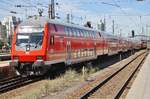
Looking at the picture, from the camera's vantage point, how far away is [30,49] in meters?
20.6

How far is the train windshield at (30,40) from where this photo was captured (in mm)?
20594

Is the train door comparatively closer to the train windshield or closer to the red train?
the red train

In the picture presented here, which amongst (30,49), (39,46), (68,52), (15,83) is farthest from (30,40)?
(68,52)

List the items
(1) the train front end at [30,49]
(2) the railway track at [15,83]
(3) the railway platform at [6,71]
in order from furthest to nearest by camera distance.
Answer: (3) the railway platform at [6,71], (1) the train front end at [30,49], (2) the railway track at [15,83]

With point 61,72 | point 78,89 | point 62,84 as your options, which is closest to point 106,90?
point 78,89

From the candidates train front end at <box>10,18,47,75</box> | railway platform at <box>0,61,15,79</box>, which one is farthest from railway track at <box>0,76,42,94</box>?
railway platform at <box>0,61,15,79</box>

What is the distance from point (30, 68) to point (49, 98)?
256 inches

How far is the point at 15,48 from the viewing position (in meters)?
21.2

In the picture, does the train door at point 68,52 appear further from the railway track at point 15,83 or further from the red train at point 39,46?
the railway track at point 15,83

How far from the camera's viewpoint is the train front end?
2028 cm

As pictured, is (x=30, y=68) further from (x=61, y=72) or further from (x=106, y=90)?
(x=106, y=90)

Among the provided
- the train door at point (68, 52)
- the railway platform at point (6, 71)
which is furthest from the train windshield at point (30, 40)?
the train door at point (68, 52)

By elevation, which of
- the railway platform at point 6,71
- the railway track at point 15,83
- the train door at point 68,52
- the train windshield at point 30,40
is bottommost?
the railway track at point 15,83

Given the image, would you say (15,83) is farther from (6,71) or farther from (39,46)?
(6,71)
